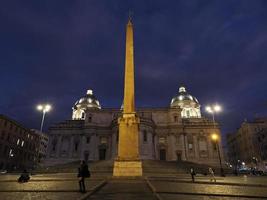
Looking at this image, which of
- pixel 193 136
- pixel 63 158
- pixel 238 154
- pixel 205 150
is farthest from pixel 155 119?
pixel 238 154

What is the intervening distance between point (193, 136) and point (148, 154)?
13.9 metres

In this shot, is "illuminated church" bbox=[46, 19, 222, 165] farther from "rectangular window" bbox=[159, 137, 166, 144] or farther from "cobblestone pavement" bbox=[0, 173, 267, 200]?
"cobblestone pavement" bbox=[0, 173, 267, 200]

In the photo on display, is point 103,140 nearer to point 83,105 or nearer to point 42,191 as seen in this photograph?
point 83,105

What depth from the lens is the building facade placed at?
166 feet

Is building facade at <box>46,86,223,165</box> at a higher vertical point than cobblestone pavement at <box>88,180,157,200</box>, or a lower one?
higher

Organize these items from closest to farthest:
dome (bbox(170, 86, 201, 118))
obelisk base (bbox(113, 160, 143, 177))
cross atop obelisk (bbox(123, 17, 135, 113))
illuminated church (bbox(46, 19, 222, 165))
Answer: obelisk base (bbox(113, 160, 143, 177)) → cross atop obelisk (bbox(123, 17, 135, 113)) → illuminated church (bbox(46, 19, 222, 165)) → dome (bbox(170, 86, 201, 118))

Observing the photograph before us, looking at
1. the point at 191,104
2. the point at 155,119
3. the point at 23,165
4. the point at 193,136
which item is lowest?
the point at 23,165

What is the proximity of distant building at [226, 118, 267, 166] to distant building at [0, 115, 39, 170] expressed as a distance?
2310 inches

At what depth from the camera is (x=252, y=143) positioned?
60344 mm

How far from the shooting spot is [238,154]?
243 ft

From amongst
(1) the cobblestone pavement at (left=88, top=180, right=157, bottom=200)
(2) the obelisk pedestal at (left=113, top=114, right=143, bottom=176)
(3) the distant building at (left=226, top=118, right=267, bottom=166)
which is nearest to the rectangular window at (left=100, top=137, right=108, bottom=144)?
(2) the obelisk pedestal at (left=113, top=114, right=143, bottom=176)

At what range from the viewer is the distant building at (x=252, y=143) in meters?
56.0

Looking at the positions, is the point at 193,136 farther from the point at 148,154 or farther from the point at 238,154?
the point at 238,154

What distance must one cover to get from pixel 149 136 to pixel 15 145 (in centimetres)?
2971
